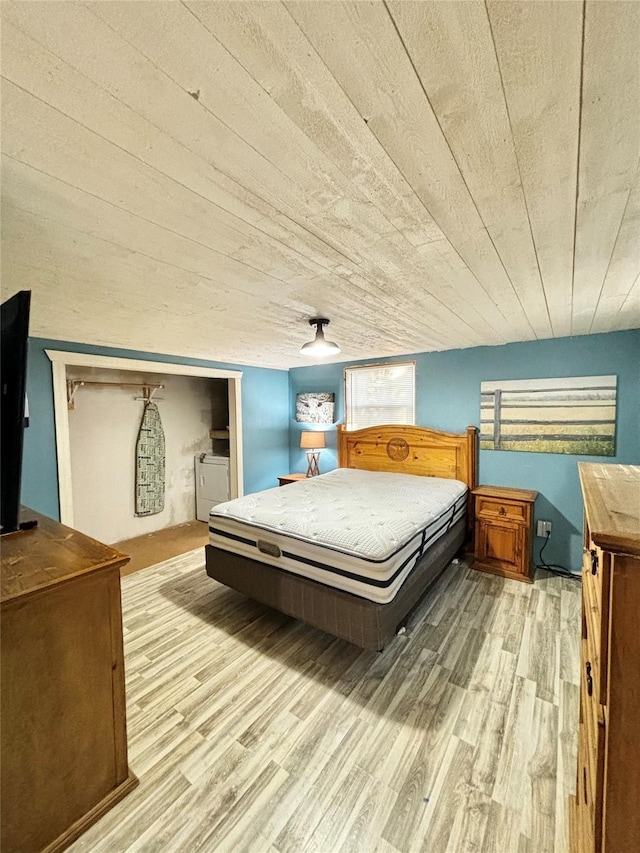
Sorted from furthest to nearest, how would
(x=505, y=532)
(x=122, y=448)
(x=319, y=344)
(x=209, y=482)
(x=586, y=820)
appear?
(x=209, y=482), (x=122, y=448), (x=505, y=532), (x=319, y=344), (x=586, y=820)

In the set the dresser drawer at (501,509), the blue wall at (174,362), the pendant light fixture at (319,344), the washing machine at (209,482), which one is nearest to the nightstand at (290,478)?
the blue wall at (174,362)

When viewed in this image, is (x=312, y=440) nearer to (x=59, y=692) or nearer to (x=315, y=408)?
(x=315, y=408)

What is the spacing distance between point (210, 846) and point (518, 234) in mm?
2443

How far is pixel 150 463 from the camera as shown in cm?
445

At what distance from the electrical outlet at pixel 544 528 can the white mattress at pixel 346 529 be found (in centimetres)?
70

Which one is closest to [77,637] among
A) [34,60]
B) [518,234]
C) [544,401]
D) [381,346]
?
[34,60]

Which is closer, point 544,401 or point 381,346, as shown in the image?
point 544,401

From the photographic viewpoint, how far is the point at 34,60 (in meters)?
0.59

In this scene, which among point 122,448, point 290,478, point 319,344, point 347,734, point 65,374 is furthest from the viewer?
point 290,478

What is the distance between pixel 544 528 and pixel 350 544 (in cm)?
229

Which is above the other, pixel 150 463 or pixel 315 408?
pixel 315 408

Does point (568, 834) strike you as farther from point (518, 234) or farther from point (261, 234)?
point (261, 234)

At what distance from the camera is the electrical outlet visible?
319cm

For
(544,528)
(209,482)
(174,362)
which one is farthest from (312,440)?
(544,528)
